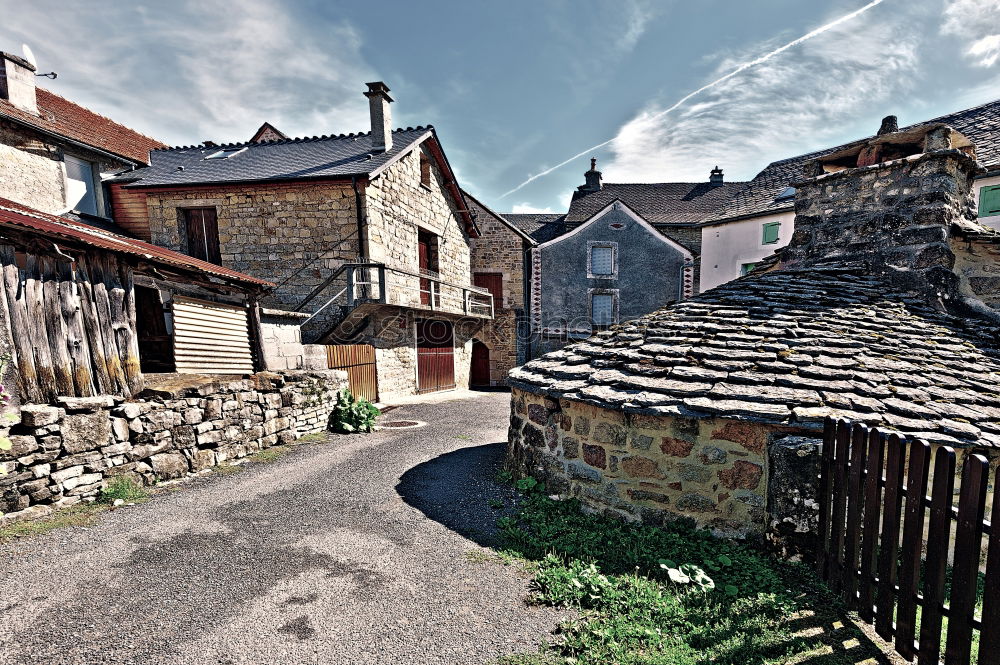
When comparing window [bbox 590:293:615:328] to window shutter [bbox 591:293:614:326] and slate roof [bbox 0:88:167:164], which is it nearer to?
window shutter [bbox 591:293:614:326]

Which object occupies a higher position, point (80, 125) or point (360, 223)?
point (80, 125)

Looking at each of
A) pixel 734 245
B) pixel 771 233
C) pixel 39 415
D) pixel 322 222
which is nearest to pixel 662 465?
pixel 39 415

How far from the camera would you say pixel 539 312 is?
20609mm

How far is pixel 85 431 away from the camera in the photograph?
477 centimetres

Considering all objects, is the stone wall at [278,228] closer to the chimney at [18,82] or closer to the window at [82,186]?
the window at [82,186]

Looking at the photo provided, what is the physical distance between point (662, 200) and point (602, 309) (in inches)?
332

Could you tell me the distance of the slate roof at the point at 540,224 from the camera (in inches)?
864

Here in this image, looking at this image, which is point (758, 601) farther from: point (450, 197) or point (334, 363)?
point (450, 197)

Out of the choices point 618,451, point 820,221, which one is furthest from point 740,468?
point 820,221

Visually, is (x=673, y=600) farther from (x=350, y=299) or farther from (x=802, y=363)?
(x=350, y=299)

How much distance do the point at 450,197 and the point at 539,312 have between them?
6.99 m

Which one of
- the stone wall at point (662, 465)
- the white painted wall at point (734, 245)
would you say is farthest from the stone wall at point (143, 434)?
the white painted wall at point (734, 245)

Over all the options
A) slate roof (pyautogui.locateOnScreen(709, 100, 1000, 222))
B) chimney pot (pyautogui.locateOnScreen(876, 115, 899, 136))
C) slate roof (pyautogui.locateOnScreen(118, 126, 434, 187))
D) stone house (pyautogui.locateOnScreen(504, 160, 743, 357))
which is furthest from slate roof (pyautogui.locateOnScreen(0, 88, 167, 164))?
chimney pot (pyautogui.locateOnScreen(876, 115, 899, 136))

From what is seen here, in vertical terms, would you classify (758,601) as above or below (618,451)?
below
